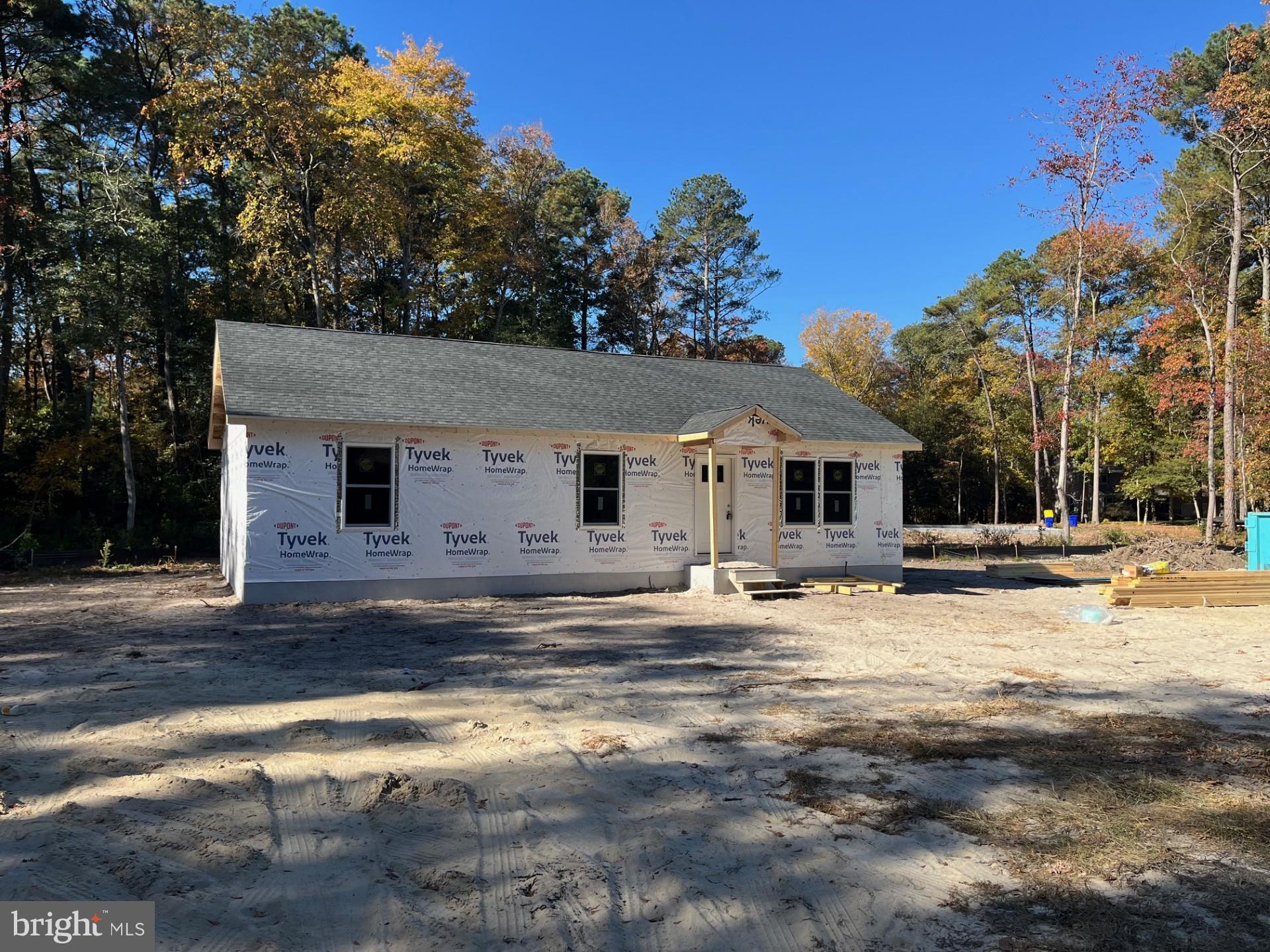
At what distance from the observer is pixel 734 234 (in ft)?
128

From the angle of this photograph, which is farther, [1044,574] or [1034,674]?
[1044,574]

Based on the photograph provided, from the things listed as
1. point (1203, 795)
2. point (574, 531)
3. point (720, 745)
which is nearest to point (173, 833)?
point (720, 745)

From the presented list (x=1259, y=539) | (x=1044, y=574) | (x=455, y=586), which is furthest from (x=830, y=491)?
(x=1259, y=539)

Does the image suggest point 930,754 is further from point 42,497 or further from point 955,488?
point 955,488

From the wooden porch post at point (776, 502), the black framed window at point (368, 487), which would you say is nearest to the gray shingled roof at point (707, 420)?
the wooden porch post at point (776, 502)

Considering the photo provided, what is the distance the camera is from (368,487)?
493 inches

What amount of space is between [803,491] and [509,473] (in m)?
6.19

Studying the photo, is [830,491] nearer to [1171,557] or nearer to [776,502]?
[776,502]

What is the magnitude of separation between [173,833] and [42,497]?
76.7 ft

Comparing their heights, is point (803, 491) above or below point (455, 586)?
above

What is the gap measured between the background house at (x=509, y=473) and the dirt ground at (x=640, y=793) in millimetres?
3380

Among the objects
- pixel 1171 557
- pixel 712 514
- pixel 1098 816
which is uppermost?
pixel 712 514

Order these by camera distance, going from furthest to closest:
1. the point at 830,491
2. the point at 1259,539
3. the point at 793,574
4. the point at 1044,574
→ 1. the point at 1044,574
2. the point at 1259,539
3. the point at 830,491
4. the point at 793,574

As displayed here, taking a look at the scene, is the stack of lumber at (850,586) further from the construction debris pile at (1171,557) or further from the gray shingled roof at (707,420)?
the construction debris pile at (1171,557)
